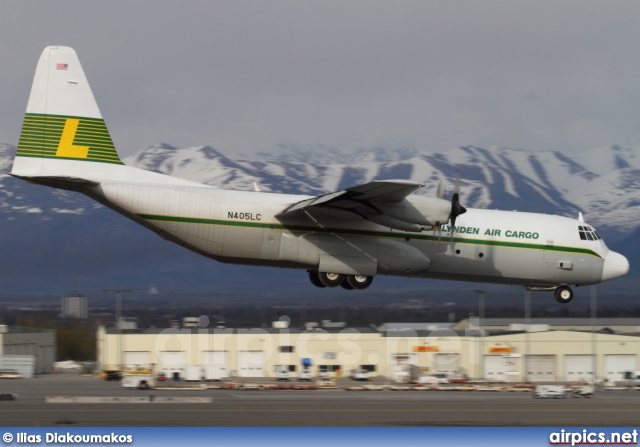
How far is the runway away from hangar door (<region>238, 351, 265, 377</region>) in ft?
41.3

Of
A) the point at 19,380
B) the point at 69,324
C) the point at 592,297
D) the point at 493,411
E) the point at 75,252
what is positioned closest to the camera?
the point at 493,411

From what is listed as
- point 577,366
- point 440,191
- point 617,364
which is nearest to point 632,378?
point 617,364

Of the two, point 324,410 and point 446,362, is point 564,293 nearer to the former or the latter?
point 324,410

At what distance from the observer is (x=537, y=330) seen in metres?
53.3

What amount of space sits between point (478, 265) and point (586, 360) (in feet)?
78.2

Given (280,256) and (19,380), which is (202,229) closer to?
(280,256)

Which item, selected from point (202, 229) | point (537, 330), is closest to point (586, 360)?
point (537, 330)

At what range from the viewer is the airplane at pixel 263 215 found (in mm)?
28953

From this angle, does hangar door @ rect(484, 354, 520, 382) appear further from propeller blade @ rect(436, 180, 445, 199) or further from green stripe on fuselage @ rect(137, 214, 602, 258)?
propeller blade @ rect(436, 180, 445, 199)

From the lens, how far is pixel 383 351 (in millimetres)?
52500

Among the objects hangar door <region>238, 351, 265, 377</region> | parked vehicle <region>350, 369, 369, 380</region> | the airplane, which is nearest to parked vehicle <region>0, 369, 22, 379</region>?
hangar door <region>238, 351, 265, 377</region>

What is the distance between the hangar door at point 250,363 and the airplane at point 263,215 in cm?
2077

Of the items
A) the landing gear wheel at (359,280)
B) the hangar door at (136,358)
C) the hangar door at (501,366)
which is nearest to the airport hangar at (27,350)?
the hangar door at (136,358)

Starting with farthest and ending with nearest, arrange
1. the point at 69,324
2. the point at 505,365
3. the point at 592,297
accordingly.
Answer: the point at 69,324
the point at 592,297
the point at 505,365
